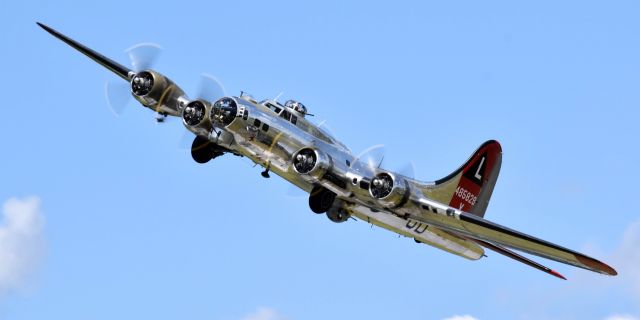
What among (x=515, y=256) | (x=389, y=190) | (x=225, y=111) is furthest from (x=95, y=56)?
(x=515, y=256)

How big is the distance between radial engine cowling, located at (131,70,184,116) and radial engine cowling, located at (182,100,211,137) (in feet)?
6.95

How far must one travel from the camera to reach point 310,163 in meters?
35.7

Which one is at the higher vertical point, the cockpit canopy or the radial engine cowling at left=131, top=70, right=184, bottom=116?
the cockpit canopy

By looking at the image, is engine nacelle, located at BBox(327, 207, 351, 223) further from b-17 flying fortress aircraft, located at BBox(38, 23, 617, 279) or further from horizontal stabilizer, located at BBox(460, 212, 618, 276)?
horizontal stabilizer, located at BBox(460, 212, 618, 276)

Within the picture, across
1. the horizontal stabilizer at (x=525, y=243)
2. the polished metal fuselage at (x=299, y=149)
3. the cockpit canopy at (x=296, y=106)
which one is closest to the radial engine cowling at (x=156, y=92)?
the polished metal fuselage at (x=299, y=149)

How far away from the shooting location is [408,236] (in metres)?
40.1

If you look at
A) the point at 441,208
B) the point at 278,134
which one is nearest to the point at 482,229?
the point at 441,208

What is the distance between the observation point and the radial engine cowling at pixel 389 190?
35.8 metres

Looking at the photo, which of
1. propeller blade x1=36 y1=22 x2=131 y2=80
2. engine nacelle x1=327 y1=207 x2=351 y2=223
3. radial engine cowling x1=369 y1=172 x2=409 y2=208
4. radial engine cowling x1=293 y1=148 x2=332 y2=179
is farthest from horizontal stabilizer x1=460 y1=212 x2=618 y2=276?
propeller blade x1=36 y1=22 x2=131 y2=80

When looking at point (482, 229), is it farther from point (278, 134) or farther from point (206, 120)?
point (206, 120)

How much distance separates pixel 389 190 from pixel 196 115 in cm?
692

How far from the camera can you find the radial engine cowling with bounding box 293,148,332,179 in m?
35.6

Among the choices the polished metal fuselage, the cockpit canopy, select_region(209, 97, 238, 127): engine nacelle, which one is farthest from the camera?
the cockpit canopy

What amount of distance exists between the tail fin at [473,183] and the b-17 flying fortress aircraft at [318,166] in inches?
77.5
